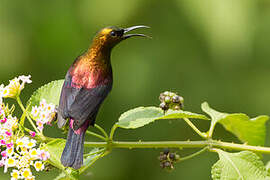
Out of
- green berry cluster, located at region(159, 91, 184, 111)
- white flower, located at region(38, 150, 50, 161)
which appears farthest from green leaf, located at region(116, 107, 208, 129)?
white flower, located at region(38, 150, 50, 161)

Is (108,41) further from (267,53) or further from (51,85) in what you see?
(267,53)

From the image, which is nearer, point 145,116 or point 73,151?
point 73,151

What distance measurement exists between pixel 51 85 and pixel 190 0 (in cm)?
254

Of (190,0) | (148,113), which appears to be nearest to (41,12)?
(190,0)

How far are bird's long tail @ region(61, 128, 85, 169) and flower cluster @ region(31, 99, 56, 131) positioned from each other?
0.42 feet

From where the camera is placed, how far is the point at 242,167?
232cm

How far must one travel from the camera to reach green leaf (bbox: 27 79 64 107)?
2.43 m

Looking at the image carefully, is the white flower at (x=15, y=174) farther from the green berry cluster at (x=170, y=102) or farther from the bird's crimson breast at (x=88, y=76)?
the green berry cluster at (x=170, y=102)

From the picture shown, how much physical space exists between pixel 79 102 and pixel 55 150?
1.15ft

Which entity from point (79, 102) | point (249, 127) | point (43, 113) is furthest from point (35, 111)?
point (249, 127)

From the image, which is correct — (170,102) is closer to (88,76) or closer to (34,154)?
(88,76)

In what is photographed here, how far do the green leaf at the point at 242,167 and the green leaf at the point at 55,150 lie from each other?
2.41 feet

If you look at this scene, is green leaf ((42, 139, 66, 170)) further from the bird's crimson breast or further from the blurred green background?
the blurred green background

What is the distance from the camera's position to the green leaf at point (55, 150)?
2.07m
